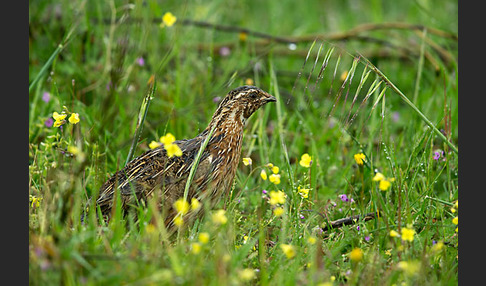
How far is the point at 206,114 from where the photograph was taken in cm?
651

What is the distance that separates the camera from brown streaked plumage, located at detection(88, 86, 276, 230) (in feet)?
15.3

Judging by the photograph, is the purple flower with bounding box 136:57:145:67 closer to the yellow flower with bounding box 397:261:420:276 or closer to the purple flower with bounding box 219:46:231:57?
the purple flower with bounding box 219:46:231:57

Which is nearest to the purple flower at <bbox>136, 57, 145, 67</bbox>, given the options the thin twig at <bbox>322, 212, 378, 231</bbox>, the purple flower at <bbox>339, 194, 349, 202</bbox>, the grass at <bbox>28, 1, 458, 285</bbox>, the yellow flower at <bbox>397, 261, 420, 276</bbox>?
the grass at <bbox>28, 1, 458, 285</bbox>

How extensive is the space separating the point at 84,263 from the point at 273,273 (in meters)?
1.12

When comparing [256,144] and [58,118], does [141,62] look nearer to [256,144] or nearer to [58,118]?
[256,144]

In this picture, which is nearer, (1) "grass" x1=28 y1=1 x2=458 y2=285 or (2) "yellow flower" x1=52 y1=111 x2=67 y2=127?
(1) "grass" x1=28 y1=1 x2=458 y2=285

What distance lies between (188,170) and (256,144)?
1.97 m

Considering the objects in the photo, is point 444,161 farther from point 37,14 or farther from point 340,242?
point 37,14

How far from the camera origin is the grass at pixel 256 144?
3.71 m

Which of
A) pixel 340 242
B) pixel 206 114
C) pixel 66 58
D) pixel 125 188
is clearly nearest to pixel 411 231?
pixel 340 242

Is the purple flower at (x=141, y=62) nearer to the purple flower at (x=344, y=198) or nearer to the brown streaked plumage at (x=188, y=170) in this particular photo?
the brown streaked plumage at (x=188, y=170)

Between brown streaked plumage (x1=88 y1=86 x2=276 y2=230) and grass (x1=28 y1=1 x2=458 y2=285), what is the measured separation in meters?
0.15

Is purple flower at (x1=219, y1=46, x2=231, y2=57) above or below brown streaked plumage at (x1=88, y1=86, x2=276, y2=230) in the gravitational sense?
above

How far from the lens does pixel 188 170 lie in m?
4.71
